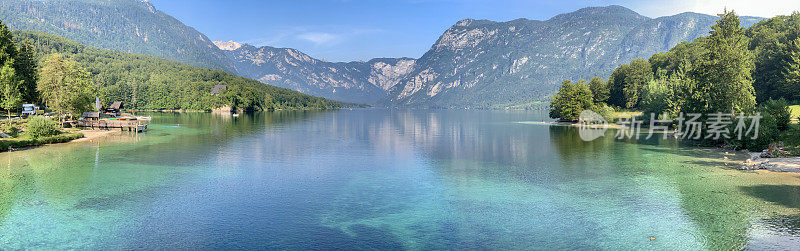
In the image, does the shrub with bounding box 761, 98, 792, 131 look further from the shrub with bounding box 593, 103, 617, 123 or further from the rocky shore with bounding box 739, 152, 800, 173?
the shrub with bounding box 593, 103, 617, 123

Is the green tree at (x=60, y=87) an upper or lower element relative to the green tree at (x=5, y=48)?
lower

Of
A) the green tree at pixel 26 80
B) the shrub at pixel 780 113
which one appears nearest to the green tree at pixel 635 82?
the shrub at pixel 780 113

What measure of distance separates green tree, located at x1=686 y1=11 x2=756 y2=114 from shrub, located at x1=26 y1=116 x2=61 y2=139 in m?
99.5

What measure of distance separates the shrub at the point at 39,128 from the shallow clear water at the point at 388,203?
11.6 metres

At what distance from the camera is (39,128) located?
2355 inches

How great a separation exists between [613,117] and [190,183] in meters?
124

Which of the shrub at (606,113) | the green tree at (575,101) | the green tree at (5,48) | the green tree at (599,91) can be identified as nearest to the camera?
the green tree at (5,48)

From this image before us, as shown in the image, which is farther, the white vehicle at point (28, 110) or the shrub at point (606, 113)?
the shrub at point (606, 113)

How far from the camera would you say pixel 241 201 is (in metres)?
27.8

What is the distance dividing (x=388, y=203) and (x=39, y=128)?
60.2 metres

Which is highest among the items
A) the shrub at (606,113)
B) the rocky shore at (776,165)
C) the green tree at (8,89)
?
the green tree at (8,89)

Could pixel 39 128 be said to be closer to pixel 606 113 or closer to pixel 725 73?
pixel 725 73

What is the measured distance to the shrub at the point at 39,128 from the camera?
5878 centimetres

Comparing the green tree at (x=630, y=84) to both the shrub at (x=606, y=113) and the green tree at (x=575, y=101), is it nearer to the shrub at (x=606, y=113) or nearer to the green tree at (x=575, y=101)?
the shrub at (x=606, y=113)
